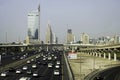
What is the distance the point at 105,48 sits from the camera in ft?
582

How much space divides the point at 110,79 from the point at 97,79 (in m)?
7.13

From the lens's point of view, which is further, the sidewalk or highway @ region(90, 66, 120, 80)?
the sidewalk

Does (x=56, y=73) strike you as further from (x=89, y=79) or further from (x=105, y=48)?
(x=105, y=48)

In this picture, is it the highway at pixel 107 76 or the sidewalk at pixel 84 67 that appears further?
the sidewalk at pixel 84 67

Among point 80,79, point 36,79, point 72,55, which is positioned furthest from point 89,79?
point 72,55

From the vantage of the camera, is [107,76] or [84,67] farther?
[84,67]

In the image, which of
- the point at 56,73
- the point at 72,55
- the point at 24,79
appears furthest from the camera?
the point at 72,55

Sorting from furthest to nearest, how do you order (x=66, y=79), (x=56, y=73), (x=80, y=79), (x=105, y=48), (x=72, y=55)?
1. (x=105, y=48)
2. (x=72, y=55)
3. (x=56, y=73)
4. (x=80, y=79)
5. (x=66, y=79)

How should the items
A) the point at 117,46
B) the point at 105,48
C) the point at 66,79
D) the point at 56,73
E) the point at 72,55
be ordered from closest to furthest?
the point at 66,79
the point at 56,73
the point at 72,55
the point at 117,46
the point at 105,48

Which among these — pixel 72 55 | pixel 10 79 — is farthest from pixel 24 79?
pixel 72 55

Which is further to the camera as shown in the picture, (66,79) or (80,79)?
(80,79)

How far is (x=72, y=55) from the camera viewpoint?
118062 mm

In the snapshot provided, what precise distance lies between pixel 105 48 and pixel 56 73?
361 feet

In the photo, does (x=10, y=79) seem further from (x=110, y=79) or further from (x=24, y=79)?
(x=110, y=79)
